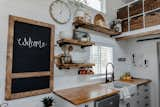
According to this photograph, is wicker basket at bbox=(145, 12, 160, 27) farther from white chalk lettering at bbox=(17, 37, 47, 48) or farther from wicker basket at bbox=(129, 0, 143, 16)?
white chalk lettering at bbox=(17, 37, 47, 48)

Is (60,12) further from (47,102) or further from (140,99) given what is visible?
(140,99)

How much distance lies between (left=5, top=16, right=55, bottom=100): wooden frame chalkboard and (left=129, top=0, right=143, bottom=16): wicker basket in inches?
83.3

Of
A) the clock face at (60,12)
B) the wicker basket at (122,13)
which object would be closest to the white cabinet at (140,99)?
the wicker basket at (122,13)

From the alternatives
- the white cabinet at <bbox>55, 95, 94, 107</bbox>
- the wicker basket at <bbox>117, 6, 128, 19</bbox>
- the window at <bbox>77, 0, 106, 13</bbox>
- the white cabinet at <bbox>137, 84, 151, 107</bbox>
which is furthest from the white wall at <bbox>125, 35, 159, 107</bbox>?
the white cabinet at <bbox>55, 95, 94, 107</bbox>

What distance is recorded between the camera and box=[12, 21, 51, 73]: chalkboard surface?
6.19ft

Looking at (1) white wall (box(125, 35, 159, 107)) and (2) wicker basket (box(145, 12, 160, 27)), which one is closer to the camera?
(2) wicker basket (box(145, 12, 160, 27))

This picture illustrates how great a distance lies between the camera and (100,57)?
324cm

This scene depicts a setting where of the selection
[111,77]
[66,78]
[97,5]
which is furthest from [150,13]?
[66,78]

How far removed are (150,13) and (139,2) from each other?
1.41 feet

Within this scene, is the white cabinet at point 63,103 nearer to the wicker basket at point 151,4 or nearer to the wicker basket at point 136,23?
the wicker basket at point 136,23

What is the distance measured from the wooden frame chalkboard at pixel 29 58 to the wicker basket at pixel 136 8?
2116mm

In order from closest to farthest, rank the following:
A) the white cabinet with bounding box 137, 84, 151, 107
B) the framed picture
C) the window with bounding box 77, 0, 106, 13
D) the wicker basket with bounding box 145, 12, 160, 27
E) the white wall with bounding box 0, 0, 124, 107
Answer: the white wall with bounding box 0, 0, 124, 107 → the framed picture → the wicker basket with bounding box 145, 12, 160, 27 → the white cabinet with bounding box 137, 84, 151, 107 → the window with bounding box 77, 0, 106, 13

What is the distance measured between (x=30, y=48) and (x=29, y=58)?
16cm

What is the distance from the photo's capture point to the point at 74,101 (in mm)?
1741
